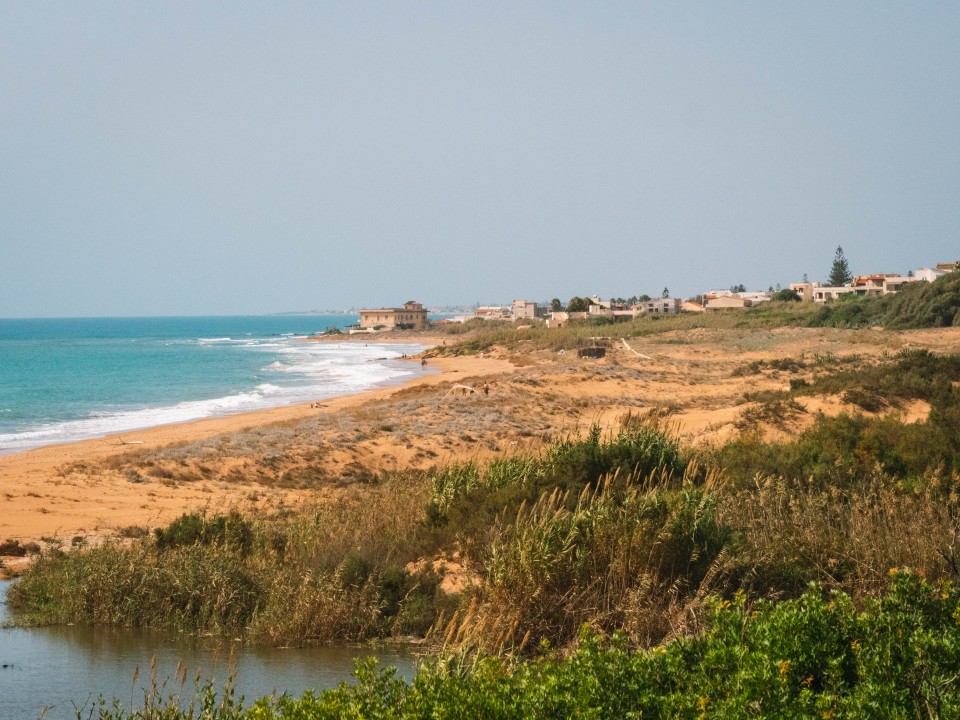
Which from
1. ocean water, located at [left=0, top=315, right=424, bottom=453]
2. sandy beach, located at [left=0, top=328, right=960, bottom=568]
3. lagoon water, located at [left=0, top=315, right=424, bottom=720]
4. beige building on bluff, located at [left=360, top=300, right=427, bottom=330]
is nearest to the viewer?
lagoon water, located at [left=0, top=315, right=424, bottom=720]

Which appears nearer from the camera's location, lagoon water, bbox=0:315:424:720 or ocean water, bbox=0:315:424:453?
lagoon water, bbox=0:315:424:720

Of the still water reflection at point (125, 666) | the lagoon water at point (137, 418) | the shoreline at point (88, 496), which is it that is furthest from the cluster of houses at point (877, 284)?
the still water reflection at point (125, 666)

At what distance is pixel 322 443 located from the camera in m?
24.5

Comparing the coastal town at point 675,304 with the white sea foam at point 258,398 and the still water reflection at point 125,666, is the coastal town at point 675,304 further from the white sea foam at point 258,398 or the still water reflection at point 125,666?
the still water reflection at point 125,666

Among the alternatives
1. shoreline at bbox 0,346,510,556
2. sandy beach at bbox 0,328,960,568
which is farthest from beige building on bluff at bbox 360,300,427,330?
shoreline at bbox 0,346,510,556

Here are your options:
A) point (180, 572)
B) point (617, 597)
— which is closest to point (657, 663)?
point (617, 597)

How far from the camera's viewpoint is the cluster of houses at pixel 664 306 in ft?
347

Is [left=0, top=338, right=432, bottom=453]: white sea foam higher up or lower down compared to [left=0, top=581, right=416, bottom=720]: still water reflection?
lower down

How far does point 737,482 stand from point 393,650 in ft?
17.5

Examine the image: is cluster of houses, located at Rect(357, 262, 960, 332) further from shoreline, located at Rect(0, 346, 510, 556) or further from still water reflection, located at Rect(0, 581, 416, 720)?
still water reflection, located at Rect(0, 581, 416, 720)

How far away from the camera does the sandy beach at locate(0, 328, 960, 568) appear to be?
18141mm

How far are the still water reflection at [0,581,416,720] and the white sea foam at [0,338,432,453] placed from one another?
79.3 ft

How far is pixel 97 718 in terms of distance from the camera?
6.87 metres

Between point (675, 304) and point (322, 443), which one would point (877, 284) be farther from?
point (322, 443)
